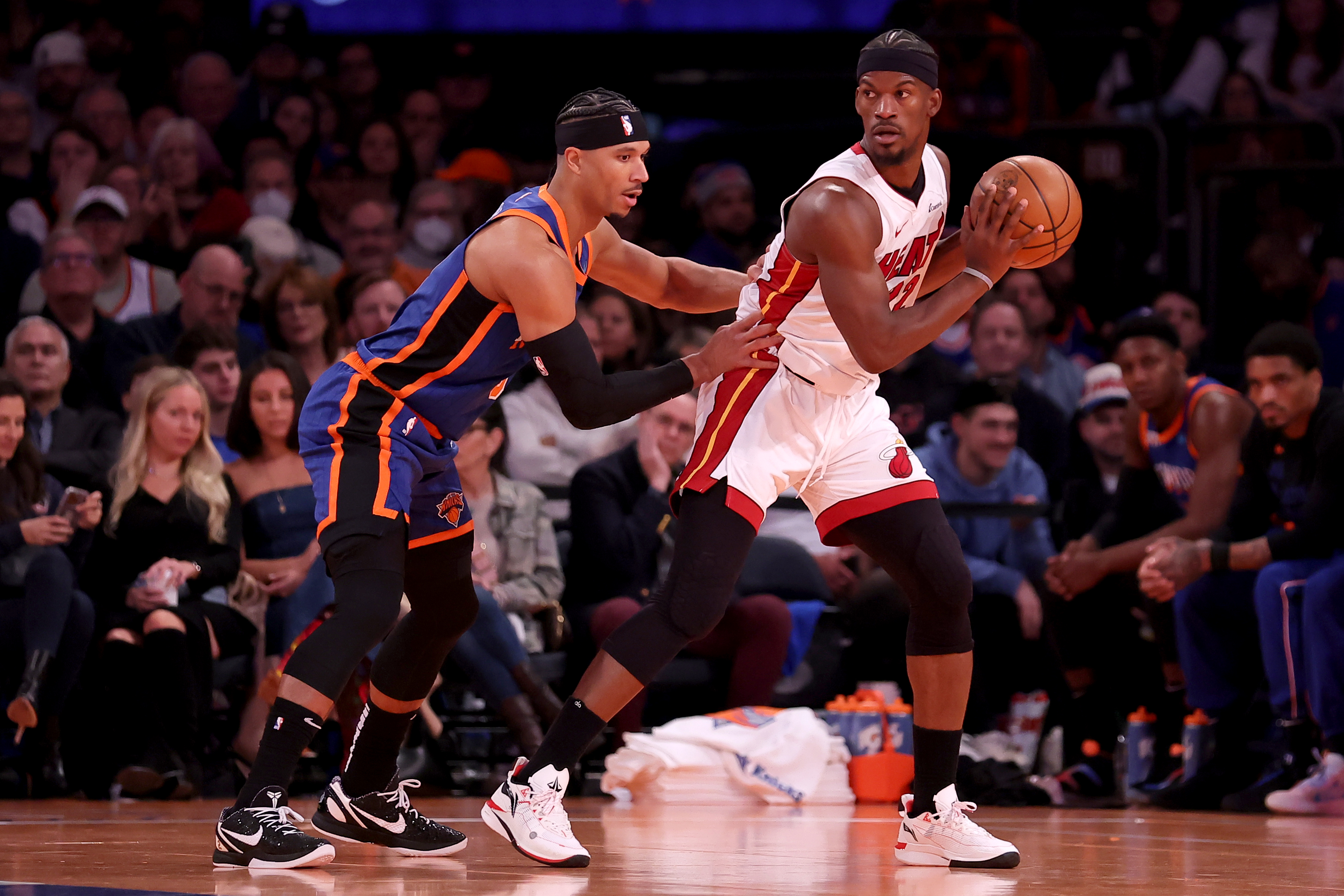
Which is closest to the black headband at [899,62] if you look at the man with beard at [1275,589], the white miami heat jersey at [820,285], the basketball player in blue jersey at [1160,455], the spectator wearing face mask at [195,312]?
the white miami heat jersey at [820,285]

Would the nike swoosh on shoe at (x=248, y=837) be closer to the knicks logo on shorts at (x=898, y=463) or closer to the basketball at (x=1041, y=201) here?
the knicks logo on shorts at (x=898, y=463)

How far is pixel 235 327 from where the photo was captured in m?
8.35

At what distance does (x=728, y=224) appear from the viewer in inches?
383

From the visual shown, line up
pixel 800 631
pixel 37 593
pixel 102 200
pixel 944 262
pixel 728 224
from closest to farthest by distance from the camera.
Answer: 1. pixel 944 262
2. pixel 37 593
3. pixel 800 631
4. pixel 102 200
5. pixel 728 224

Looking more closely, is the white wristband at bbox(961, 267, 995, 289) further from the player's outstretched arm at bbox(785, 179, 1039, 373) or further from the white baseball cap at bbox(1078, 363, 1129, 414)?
the white baseball cap at bbox(1078, 363, 1129, 414)

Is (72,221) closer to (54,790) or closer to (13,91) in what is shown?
(13,91)

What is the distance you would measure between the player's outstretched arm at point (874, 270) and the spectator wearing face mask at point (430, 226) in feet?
16.9

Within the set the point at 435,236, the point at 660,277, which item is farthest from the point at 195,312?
the point at 660,277

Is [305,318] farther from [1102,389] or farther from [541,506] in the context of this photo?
[1102,389]

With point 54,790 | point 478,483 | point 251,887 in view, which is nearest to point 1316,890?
point 251,887

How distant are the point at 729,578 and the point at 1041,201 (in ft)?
3.99

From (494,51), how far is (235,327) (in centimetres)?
421

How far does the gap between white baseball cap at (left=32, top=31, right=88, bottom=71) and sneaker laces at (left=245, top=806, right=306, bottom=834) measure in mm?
7122

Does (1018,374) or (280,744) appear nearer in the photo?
(280,744)
